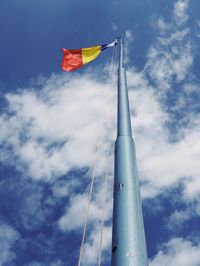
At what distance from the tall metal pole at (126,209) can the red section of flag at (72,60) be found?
1003 cm

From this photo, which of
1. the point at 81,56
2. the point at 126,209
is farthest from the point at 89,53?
the point at 126,209

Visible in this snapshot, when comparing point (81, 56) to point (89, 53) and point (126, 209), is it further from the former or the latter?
point (126, 209)

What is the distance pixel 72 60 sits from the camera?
18031 mm

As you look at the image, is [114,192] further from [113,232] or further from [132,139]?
[132,139]

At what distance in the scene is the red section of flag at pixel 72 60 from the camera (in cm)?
1800

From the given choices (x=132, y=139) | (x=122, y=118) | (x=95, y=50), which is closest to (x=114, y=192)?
(x=132, y=139)

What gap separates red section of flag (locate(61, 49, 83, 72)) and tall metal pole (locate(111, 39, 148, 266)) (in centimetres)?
1003

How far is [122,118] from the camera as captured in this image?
346 inches

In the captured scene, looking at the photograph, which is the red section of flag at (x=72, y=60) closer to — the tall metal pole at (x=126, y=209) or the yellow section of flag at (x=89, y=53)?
the yellow section of flag at (x=89, y=53)

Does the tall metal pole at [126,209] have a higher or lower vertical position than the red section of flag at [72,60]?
lower

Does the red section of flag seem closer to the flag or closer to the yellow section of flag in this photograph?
the flag

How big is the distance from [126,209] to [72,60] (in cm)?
1310

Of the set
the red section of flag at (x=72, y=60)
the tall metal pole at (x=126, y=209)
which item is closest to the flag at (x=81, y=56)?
the red section of flag at (x=72, y=60)

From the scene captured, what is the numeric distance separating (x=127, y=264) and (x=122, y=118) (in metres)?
4.27
